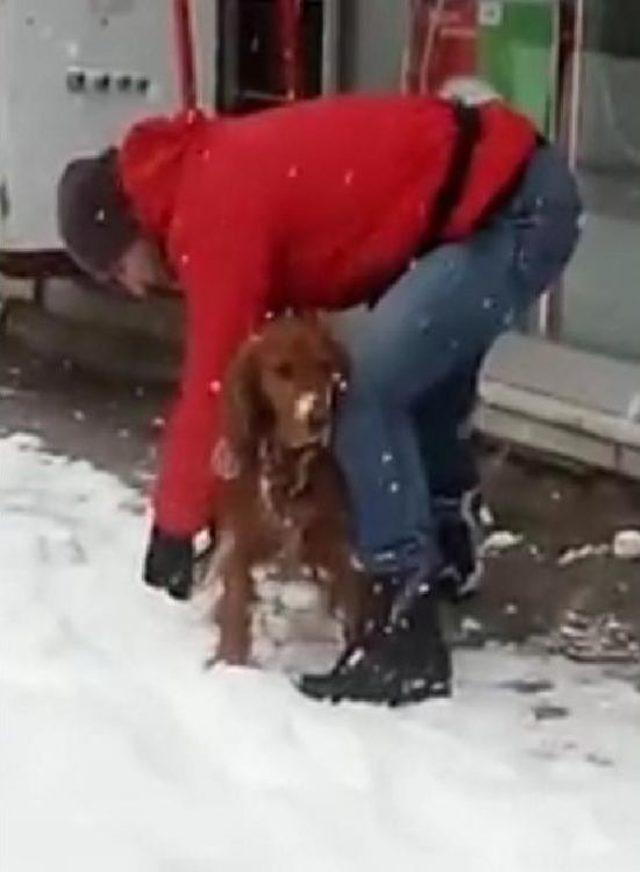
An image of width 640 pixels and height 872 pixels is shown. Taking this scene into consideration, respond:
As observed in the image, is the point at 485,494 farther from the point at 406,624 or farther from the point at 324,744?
the point at 324,744

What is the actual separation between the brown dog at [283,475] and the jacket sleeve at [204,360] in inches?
1.8

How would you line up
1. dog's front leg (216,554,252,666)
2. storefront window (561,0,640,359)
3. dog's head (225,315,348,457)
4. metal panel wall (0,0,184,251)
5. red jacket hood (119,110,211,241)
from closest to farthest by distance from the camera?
dog's head (225,315,348,457) < red jacket hood (119,110,211,241) < dog's front leg (216,554,252,666) < storefront window (561,0,640,359) < metal panel wall (0,0,184,251)

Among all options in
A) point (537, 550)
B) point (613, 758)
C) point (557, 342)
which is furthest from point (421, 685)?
point (557, 342)

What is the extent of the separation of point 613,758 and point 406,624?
57 cm

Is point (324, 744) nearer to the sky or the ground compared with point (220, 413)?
nearer to the ground

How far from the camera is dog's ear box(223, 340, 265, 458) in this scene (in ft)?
17.0

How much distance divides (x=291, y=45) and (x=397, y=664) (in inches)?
172

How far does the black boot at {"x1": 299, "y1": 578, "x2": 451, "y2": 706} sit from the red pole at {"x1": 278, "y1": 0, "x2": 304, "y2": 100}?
423 centimetres

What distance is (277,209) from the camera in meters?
5.21

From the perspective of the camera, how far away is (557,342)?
27.6 ft

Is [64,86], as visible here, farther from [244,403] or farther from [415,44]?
[244,403]

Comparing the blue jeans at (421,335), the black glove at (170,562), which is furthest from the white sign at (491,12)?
the black glove at (170,562)

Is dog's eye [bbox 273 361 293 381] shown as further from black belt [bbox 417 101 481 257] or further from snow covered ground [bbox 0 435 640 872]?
snow covered ground [bbox 0 435 640 872]

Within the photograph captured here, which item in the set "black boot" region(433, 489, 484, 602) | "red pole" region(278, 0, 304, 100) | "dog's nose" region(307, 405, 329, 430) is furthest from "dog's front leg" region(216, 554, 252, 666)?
"red pole" region(278, 0, 304, 100)
